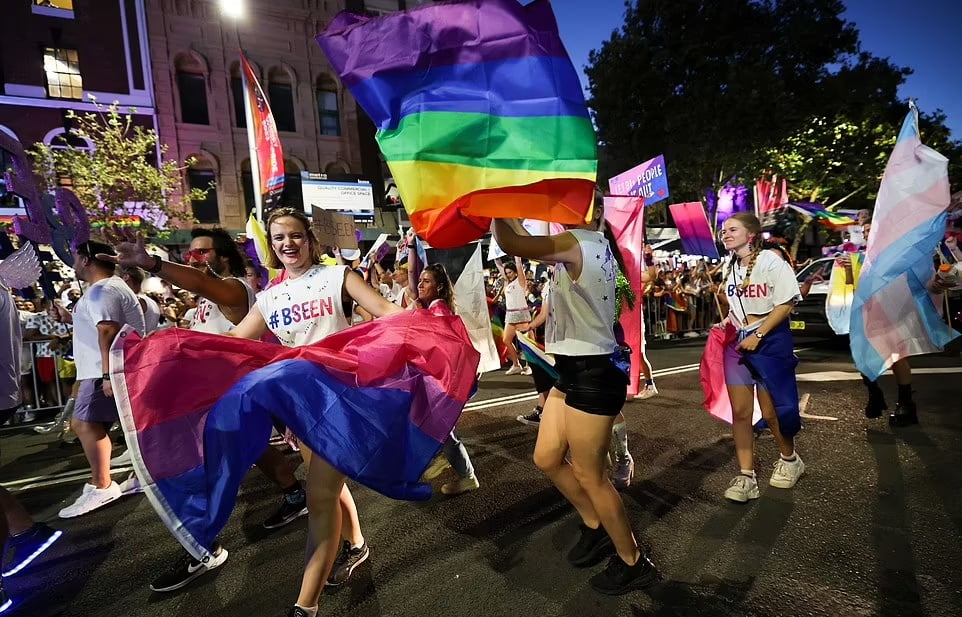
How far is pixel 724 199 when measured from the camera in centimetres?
1873

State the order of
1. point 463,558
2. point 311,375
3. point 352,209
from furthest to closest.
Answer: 1. point 352,209
2. point 463,558
3. point 311,375

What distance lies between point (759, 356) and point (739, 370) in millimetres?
174

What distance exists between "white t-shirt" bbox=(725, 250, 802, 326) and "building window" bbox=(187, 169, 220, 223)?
22241 mm

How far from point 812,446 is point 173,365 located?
5.27 meters

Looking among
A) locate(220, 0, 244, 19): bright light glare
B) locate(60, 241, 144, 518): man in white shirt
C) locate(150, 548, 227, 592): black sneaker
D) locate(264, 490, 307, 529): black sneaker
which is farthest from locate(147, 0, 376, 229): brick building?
locate(150, 548, 227, 592): black sneaker

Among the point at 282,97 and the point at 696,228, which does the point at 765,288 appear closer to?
the point at 696,228

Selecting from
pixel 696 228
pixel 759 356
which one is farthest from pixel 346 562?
pixel 696 228

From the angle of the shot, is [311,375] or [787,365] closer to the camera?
[311,375]

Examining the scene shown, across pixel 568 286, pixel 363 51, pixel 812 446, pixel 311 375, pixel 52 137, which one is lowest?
pixel 812 446

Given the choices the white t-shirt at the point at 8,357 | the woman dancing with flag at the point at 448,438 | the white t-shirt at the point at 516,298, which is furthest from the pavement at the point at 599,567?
the white t-shirt at the point at 516,298

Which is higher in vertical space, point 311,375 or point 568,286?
point 568,286

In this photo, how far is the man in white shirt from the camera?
4.15 m

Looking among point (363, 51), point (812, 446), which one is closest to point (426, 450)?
point (363, 51)

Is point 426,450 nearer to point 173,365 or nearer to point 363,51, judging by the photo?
point 173,365
